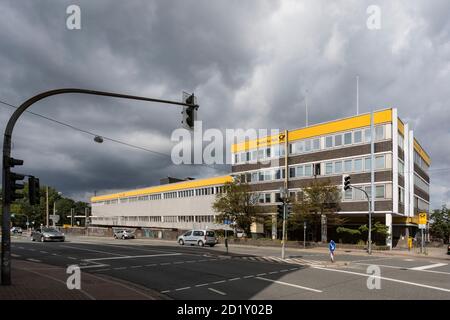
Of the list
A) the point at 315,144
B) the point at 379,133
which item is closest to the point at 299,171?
the point at 315,144

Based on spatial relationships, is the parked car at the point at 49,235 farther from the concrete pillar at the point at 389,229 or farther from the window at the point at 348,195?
the concrete pillar at the point at 389,229

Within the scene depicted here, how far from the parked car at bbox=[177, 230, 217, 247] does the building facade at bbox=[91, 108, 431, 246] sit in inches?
411

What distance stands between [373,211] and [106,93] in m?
34.8

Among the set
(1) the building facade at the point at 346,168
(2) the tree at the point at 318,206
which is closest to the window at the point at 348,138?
(1) the building facade at the point at 346,168

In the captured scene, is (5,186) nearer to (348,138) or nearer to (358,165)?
(358,165)

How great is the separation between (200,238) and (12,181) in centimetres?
3046

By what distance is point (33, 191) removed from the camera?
13172 mm

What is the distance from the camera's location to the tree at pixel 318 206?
40.9 metres

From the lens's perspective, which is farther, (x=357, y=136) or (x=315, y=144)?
(x=315, y=144)

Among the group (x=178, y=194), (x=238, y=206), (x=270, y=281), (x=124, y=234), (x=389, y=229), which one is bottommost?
(x=124, y=234)

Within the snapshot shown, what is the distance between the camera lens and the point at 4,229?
39.8 ft

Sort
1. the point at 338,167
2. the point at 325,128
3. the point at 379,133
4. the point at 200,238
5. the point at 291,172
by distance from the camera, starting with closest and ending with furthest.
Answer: the point at 379,133 → the point at 200,238 → the point at 338,167 → the point at 325,128 → the point at 291,172
